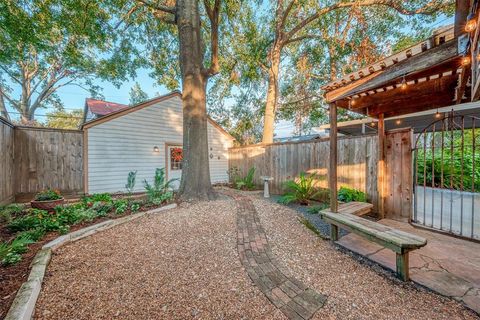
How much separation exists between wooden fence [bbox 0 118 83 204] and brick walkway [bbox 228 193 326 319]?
20.9 feet

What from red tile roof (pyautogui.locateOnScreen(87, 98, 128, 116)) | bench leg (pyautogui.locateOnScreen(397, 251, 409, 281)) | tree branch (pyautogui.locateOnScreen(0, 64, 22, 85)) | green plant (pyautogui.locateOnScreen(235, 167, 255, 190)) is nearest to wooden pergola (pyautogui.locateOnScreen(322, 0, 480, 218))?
bench leg (pyautogui.locateOnScreen(397, 251, 409, 281))

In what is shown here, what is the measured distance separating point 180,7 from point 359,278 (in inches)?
263

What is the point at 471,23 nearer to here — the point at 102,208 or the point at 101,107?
the point at 102,208

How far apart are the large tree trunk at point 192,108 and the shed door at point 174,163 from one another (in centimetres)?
360

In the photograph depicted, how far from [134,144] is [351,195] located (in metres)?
7.49

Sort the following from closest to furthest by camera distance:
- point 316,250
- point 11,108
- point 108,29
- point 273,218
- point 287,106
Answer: point 316,250, point 273,218, point 108,29, point 287,106, point 11,108

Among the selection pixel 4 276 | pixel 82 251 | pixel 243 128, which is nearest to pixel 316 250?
pixel 82 251

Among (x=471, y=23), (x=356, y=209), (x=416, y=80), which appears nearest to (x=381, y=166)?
(x=356, y=209)

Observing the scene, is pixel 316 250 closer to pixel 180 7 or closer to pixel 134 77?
pixel 180 7

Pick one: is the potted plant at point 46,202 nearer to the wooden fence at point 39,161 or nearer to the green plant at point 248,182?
the wooden fence at point 39,161

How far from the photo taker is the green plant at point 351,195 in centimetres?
424

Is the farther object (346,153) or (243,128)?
(243,128)

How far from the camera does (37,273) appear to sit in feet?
5.96

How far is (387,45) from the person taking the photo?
7.27 metres
